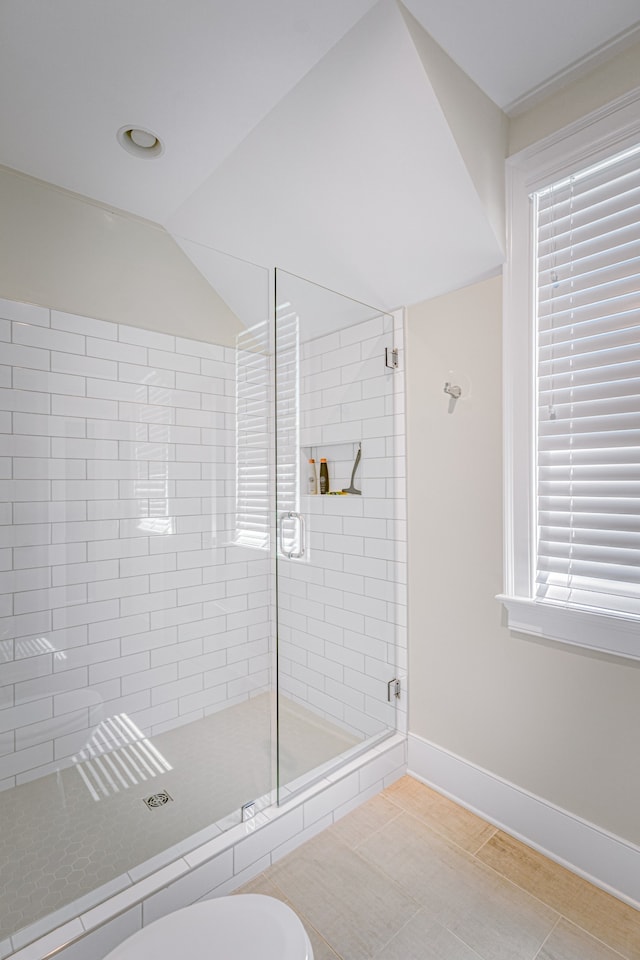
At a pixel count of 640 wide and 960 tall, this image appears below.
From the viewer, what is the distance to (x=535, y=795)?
1617 millimetres

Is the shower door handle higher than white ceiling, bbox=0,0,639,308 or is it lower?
lower

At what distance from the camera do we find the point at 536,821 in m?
1.60

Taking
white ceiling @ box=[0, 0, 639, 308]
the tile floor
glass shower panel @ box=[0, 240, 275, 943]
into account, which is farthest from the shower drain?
white ceiling @ box=[0, 0, 639, 308]

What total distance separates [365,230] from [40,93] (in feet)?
3.79

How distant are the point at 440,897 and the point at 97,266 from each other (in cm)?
230

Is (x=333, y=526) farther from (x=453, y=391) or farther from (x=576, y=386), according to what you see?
(x=576, y=386)

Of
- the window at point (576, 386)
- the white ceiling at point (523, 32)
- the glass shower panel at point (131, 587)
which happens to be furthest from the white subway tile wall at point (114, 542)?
the white ceiling at point (523, 32)

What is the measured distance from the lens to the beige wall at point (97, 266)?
4.69ft

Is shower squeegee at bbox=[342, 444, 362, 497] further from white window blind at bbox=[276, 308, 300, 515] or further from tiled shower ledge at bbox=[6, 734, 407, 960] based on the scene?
tiled shower ledge at bbox=[6, 734, 407, 960]

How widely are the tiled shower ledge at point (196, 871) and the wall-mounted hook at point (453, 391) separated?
153 cm

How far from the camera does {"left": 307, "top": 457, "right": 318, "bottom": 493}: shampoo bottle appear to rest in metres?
1.85

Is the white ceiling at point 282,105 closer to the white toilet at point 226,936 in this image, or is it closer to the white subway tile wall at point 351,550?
the white subway tile wall at point 351,550

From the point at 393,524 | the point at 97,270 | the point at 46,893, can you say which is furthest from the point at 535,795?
the point at 97,270

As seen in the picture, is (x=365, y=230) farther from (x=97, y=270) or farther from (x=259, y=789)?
(x=259, y=789)
